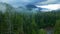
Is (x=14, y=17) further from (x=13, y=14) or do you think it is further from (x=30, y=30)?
(x=30, y=30)

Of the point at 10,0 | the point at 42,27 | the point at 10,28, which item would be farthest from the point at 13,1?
the point at 42,27

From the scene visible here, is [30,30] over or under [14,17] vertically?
under

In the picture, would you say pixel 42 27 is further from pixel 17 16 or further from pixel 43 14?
pixel 17 16

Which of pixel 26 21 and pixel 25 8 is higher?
pixel 25 8

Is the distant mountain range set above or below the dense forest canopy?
above

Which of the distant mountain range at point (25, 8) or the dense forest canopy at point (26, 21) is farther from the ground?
the distant mountain range at point (25, 8)

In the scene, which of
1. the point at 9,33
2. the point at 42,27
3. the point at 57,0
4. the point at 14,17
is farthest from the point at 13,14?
the point at 57,0

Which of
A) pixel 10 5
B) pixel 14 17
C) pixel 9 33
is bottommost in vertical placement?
pixel 9 33

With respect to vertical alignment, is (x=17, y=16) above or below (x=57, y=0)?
below

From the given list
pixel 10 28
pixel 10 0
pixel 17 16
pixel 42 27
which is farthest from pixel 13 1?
pixel 42 27
